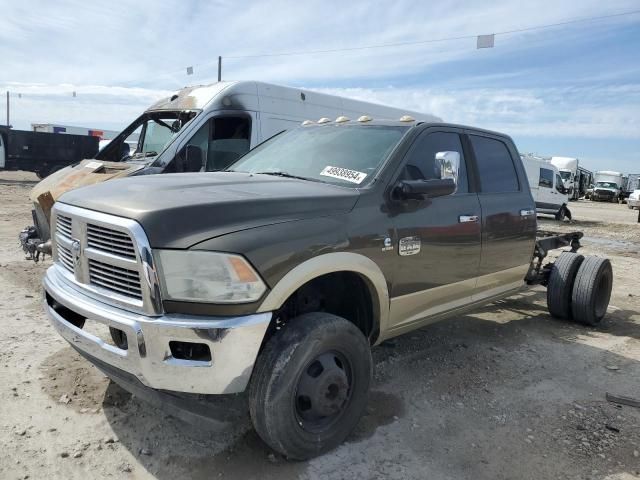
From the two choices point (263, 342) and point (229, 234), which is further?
point (263, 342)

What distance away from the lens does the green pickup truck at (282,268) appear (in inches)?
97.9

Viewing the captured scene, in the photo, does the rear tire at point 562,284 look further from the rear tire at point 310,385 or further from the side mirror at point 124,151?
the side mirror at point 124,151

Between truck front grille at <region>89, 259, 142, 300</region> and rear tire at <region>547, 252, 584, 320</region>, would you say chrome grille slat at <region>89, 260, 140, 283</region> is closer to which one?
truck front grille at <region>89, 259, 142, 300</region>

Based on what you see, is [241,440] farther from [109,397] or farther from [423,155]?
[423,155]

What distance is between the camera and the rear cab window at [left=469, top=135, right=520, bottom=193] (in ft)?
14.6

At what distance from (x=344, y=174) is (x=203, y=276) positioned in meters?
1.36

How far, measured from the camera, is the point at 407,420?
347cm

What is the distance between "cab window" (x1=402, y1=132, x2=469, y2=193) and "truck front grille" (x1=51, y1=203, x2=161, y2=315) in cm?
183

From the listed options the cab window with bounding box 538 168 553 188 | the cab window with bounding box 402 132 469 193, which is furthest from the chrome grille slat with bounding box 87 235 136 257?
the cab window with bounding box 538 168 553 188

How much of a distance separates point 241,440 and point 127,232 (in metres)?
1.44

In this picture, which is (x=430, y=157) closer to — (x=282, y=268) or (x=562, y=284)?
(x=282, y=268)

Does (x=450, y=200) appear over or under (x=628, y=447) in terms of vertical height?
over

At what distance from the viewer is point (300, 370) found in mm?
2732

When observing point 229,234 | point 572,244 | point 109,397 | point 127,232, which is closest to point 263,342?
point 229,234
